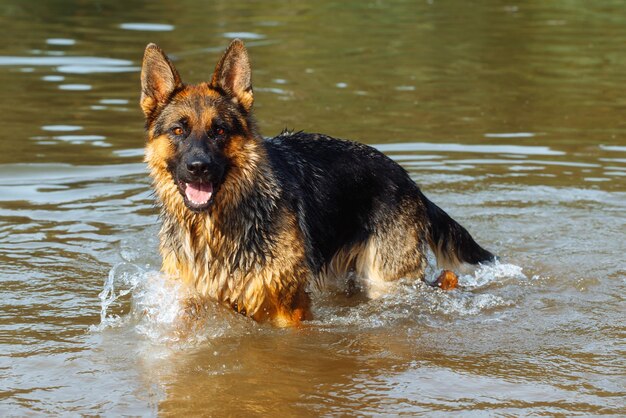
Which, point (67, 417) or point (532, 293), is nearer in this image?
point (67, 417)

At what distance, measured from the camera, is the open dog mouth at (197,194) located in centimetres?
651

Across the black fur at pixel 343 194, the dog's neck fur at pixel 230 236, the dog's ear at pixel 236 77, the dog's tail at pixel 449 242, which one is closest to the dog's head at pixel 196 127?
the dog's ear at pixel 236 77

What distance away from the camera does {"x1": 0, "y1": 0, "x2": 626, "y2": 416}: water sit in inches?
245

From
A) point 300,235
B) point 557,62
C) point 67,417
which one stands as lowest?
point 67,417

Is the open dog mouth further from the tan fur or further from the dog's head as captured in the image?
the tan fur

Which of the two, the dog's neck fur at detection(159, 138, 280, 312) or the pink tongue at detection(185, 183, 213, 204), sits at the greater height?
the pink tongue at detection(185, 183, 213, 204)

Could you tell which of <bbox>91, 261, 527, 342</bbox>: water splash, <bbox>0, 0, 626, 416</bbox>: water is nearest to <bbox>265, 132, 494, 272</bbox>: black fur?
<bbox>91, 261, 527, 342</bbox>: water splash

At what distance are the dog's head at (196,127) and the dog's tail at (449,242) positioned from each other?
80.9 inches

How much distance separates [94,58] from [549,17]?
1129 cm

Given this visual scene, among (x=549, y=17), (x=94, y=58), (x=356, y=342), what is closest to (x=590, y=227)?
(x=356, y=342)

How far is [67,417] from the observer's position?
19.0 ft

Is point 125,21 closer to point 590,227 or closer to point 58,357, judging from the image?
point 590,227

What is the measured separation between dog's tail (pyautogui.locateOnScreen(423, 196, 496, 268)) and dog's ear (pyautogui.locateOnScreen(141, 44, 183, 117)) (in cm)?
245

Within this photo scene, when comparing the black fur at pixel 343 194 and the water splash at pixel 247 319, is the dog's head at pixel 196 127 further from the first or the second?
the water splash at pixel 247 319
